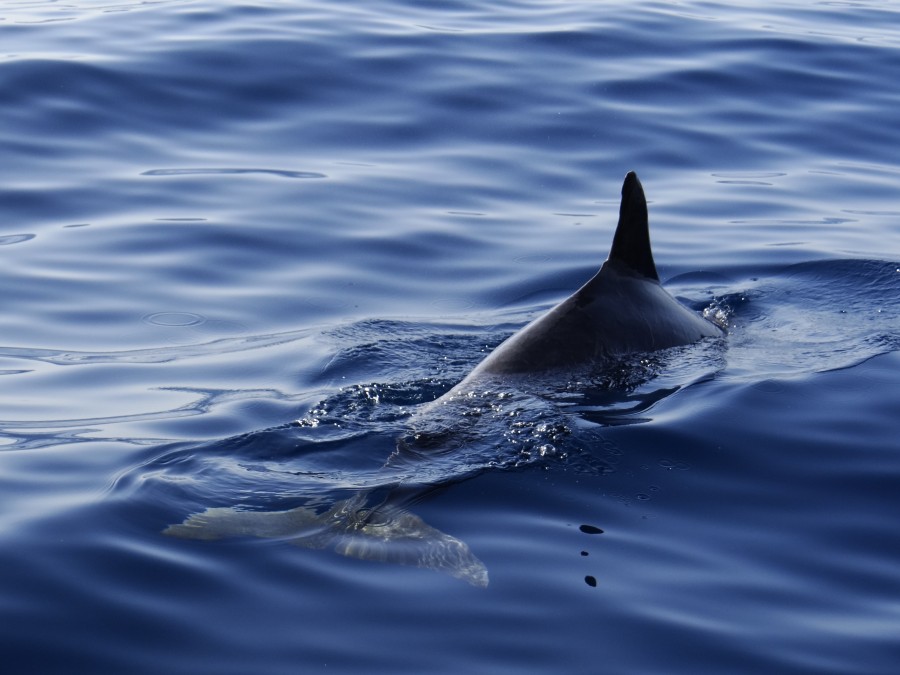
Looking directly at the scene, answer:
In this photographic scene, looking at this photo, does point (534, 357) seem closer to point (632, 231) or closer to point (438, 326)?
point (632, 231)

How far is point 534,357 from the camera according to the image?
9234mm

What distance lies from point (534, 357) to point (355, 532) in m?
2.67

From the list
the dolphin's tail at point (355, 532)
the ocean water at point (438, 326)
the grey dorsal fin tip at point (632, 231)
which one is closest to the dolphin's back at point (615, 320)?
the grey dorsal fin tip at point (632, 231)

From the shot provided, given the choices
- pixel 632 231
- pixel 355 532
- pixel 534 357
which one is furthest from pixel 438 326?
pixel 355 532

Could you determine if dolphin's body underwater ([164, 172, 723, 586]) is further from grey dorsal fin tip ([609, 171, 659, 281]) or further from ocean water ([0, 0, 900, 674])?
ocean water ([0, 0, 900, 674])

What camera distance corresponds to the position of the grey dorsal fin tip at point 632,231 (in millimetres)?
9984

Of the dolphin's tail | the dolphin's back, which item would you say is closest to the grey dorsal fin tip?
the dolphin's back

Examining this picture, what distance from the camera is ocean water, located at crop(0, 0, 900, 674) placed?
20.4 ft

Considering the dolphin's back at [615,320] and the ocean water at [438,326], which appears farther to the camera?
the dolphin's back at [615,320]

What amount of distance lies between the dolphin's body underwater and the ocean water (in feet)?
0.46

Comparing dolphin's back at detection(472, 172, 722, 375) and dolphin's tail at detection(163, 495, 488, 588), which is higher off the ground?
dolphin's back at detection(472, 172, 722, 375)

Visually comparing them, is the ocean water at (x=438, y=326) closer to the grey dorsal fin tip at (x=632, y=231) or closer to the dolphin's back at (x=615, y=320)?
the dolphin's back at (x=615, y=320)

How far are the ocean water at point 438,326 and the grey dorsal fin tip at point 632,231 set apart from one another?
2.67ft

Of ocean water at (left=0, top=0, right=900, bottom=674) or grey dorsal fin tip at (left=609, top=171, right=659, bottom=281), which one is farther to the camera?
grey dorsal fin tip at (left=609, top=171, right=659, bottom=281)
